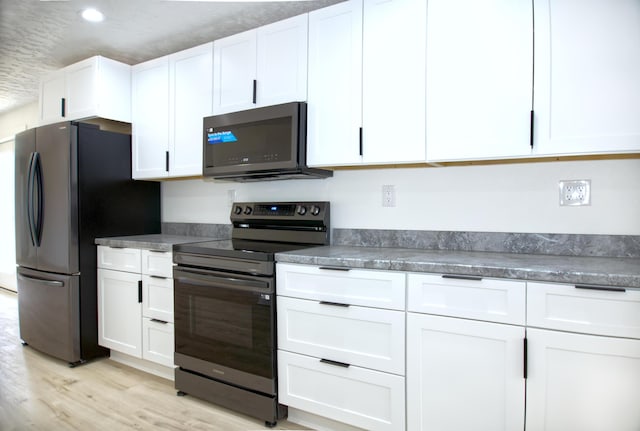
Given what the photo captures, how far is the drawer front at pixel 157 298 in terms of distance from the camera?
260 centimetres

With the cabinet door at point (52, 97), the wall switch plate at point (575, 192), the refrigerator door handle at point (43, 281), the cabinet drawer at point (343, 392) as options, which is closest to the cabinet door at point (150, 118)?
the cabinet door at point (52, 97)

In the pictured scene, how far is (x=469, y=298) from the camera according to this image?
5.38ft

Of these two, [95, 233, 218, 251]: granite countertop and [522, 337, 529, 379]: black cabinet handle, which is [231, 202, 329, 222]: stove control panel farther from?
[522, 337, 529, 379]: black cabinet handle

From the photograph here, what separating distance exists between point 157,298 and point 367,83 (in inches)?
75.5

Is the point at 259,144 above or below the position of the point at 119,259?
above

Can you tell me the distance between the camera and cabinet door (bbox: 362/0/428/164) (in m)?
2.00

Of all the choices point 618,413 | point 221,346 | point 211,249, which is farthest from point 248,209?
point 618,413

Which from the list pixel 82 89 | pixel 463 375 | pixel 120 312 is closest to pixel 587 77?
pixel 463 375

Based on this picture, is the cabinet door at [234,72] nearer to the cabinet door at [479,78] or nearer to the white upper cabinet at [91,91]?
the white upper cabinet at [91,91]

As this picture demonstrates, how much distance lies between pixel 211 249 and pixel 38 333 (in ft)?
6.48

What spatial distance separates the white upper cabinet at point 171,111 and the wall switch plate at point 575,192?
86.2 inches

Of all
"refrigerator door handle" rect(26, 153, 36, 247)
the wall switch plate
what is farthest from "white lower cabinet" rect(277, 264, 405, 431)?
"refrigerator door handle" rect(26, 153, 36, 247)

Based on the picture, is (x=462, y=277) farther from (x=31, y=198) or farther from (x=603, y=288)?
(x=31, y=198)

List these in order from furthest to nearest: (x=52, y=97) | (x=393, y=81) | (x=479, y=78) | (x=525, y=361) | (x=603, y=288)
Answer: (x=52, y=97)
(x=393, y=81)
(x=479, y=78)
(x=525, y=361)
(x=603, y=288)
